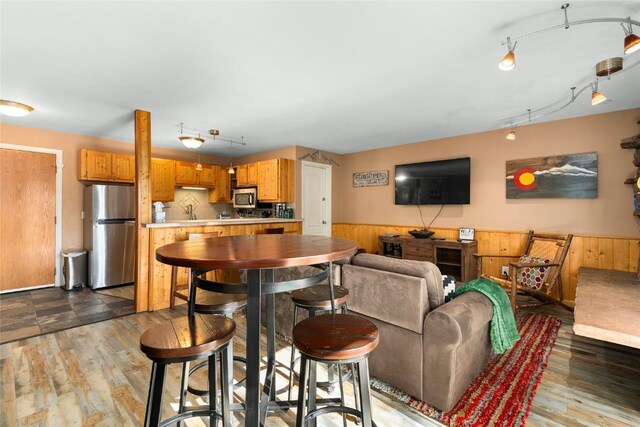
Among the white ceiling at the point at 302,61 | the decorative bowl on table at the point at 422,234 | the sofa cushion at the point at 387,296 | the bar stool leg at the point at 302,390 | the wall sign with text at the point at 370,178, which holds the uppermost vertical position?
the white ceiling at the point at 302,61

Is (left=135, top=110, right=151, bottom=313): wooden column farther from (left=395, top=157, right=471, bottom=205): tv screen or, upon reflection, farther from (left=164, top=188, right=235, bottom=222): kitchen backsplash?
(left=395, top=157, right=471, bottom=205): tv screen

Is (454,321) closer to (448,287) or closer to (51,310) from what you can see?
(448,287)

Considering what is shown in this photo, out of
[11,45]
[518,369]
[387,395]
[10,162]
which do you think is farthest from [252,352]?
[10,162]

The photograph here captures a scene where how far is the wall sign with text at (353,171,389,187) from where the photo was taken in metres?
5.73

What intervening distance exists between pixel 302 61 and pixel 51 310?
→ 4.07 meters

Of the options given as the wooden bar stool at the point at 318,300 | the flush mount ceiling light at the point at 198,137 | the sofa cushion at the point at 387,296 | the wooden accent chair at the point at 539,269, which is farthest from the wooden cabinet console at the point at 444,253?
the flush mount ceiling light at the point at 198,137

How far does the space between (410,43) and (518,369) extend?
8.48 ft

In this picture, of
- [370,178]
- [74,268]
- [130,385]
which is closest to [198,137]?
[74,268]

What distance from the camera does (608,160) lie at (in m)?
3.58

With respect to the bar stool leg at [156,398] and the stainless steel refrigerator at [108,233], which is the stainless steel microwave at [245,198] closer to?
the stainless steel refrigerator at [108,233]

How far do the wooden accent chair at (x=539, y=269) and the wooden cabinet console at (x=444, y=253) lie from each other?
21.5 inches

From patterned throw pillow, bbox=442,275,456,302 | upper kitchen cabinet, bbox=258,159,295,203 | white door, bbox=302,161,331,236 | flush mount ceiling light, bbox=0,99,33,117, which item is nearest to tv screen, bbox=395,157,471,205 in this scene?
white door, bbox=302,161,331,236

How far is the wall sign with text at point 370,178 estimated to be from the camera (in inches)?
225

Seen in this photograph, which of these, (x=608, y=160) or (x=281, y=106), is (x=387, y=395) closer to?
(x=281, y=106)
